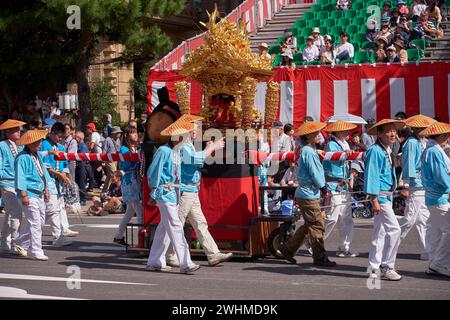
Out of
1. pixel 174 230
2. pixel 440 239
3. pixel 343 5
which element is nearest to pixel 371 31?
pixel 343 5

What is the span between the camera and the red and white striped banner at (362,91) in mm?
20891

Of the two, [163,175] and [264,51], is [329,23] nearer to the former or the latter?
[264,51]

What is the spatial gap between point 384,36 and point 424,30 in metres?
1.35

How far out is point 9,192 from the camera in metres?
14.3

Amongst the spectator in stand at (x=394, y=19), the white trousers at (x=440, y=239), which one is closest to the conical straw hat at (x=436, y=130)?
the white trousers at (x=440, y=239)

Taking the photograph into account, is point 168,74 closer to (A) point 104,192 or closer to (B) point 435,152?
(A) point 104,192

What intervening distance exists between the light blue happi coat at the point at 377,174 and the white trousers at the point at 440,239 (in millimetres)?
629

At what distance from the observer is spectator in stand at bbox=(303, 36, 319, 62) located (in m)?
24.2

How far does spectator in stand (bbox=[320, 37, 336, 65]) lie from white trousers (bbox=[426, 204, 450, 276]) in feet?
39.2

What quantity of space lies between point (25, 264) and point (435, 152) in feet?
18.2

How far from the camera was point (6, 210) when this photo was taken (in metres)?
14.4
